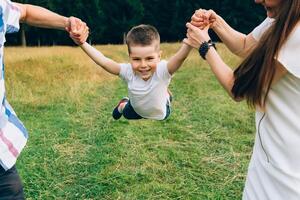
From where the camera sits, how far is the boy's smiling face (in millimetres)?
3070

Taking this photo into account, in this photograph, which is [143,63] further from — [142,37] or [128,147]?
[128,147]

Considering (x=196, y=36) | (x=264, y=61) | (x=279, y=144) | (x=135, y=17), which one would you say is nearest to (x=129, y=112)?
(x=196, y=36)

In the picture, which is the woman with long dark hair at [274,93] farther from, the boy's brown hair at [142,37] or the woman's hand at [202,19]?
the boy's brown hair at [142,37]

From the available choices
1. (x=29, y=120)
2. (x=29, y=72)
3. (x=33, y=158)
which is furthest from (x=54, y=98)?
(x=33, y=158)

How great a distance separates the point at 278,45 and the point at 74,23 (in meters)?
1.37

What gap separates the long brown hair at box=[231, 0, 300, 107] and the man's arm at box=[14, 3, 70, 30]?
117cm

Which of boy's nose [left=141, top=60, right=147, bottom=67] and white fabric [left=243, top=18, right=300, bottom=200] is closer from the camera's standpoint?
white fabric [left=243, top=18, right=300, bottom=200]

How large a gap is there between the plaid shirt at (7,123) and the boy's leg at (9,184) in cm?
7

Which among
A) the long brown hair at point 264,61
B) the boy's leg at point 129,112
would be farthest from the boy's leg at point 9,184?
the boy's leg at point 129,112

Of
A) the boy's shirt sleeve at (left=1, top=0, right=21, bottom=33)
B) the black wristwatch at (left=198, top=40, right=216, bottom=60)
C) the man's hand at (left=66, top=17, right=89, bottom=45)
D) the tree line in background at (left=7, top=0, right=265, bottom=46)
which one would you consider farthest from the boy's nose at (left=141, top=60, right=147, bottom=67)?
the tree line in background at (left=7, top=0, right=265, bottom=46)

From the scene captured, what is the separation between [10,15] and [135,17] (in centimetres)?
2924

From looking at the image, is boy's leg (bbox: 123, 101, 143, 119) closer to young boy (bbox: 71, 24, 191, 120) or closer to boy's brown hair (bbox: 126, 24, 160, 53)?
young boy (bbox: 71, 24, 191, 120)

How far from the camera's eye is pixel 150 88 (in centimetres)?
324

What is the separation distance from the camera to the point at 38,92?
31.4 ft
